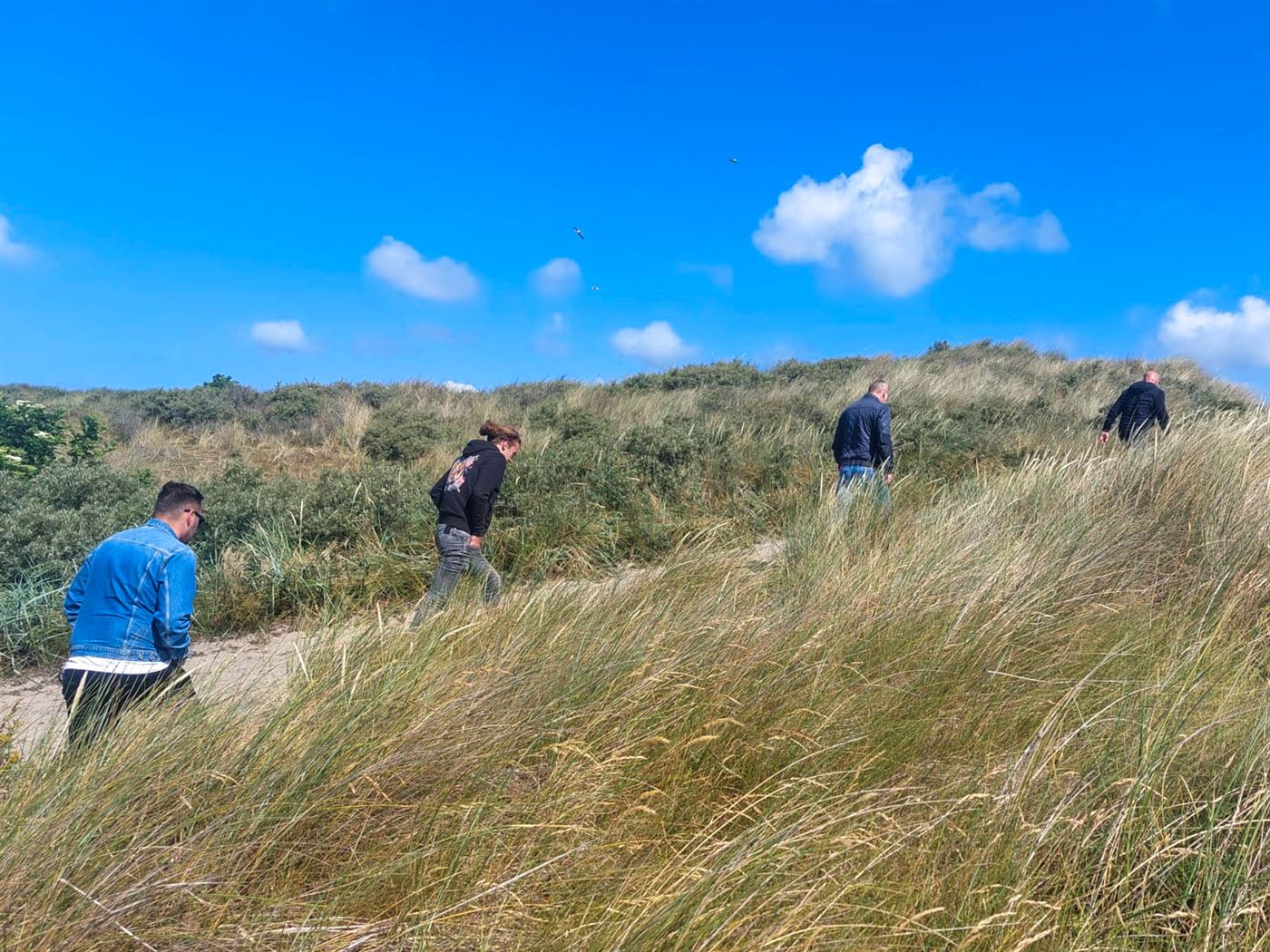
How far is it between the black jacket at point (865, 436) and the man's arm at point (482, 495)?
3712mm

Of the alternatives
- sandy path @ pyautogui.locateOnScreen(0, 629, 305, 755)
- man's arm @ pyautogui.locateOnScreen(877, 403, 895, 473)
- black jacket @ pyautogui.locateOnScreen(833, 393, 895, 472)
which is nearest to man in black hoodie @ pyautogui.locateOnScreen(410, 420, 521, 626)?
sandy path @ pyautogui.locateOnScreen(0, 629, 305, 755)

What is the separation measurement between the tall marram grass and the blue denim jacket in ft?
2.25

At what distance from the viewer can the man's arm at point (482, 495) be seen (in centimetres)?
572

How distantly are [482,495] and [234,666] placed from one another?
215cm

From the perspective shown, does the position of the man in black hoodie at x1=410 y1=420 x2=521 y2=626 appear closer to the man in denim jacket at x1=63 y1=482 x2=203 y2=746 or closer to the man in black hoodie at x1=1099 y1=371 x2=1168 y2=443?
the man in denim jacket at x1=63 y1=482 x2=203 y2=746

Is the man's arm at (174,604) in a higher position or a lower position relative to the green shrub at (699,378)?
lower

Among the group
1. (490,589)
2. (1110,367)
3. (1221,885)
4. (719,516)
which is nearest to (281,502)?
(490,589)

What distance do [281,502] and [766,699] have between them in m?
6.47

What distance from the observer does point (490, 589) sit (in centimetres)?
557

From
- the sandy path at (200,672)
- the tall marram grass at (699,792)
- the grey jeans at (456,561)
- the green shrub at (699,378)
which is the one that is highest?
the green shrub at (699,378)

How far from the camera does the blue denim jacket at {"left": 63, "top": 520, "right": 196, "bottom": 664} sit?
3.42 m

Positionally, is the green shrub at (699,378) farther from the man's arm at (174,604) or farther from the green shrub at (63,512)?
the man's arm at (174,604)

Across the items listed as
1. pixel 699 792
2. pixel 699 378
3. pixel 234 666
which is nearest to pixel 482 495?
pixel 234 666

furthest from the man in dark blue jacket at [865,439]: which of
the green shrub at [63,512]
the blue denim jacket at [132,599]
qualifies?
the green shrub at [63,512]
